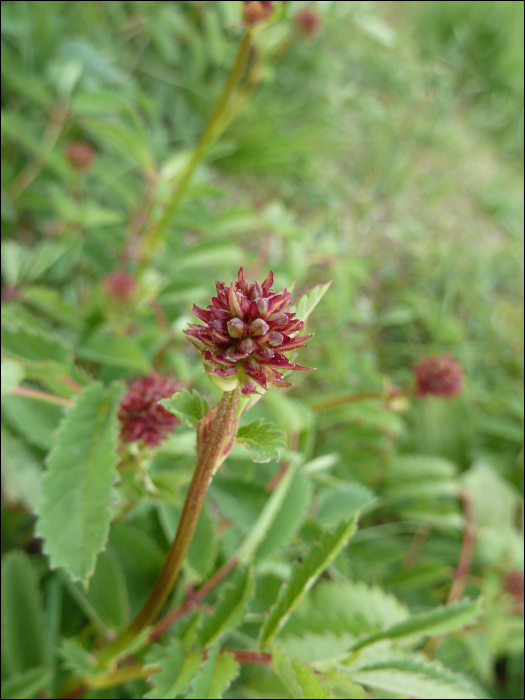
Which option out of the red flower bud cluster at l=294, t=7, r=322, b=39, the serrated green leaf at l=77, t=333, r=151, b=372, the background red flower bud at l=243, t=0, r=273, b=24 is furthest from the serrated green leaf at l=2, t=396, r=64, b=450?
the red flower bud cluster at l=294, t=7, r=322, b=39

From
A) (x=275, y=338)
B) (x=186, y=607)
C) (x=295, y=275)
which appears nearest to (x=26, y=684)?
(x=186, y=607)

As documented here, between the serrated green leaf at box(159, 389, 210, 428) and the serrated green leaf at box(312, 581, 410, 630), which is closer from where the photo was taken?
the serrated green leaf at box(159, 389, 210, 428)

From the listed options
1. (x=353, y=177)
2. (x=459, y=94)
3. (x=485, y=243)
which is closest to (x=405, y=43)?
(x=459, y=94)

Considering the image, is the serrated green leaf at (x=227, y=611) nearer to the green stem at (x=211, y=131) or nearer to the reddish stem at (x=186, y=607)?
the reddish stem at (x=186, y=607)

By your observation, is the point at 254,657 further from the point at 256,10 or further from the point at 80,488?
the point at 256,10

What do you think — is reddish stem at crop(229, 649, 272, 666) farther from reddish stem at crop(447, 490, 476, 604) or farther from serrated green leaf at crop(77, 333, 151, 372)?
reddish stem at crop(447, 490, 476, 604)

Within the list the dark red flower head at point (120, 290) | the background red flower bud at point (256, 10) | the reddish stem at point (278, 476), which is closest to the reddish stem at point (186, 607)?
the reddish stem at point (278, 476)
